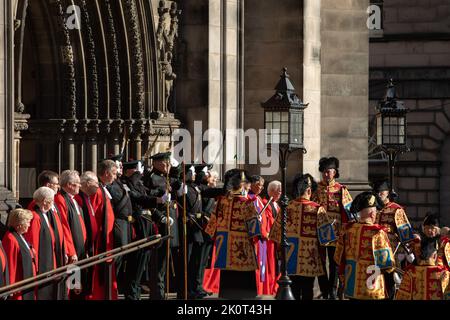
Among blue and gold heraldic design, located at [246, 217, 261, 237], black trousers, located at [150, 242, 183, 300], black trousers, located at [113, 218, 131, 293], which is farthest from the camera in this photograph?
blue and gold heraldic design, located at [246, 217, 261, 237]

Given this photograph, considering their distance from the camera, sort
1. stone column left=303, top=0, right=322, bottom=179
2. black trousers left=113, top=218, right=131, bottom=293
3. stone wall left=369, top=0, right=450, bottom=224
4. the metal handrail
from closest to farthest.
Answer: the metal handrail, black trousers left=113, top=218, right=131, bottom=293, stone column left=303, top=0, right=322, bottom=179, stone wall left=369, top=0, right=450, bottom=224

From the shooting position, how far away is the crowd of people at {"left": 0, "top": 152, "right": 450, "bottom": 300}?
2094 centimetres

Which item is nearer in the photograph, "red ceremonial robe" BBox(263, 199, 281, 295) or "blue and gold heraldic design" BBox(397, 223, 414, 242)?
"blue and gold heraldic design" BBox(397, 223, 414, 242)

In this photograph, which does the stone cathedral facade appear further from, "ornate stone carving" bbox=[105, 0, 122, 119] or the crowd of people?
the crowd of people

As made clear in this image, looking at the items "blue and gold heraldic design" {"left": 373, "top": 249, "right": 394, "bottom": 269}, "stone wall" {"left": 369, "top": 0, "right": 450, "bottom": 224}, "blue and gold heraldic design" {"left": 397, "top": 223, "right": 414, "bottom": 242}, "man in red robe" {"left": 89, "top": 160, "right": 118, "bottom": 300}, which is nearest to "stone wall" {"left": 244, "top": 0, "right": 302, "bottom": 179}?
"blue and gold heraldic design" {"left": 397, "top": 223, "right": 414, "bottom": 242}

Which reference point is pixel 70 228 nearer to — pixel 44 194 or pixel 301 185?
pixel 44 194

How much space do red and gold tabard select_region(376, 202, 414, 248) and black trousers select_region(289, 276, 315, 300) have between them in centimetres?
107

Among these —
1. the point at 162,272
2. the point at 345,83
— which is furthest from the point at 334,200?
the point at 345,83

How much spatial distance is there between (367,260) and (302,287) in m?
2.46

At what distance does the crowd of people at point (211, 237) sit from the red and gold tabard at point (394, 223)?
19 mm

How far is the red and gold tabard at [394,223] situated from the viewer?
78.8ft

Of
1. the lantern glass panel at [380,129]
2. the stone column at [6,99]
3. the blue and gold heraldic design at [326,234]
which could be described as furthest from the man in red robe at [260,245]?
the stone column at [6,99]

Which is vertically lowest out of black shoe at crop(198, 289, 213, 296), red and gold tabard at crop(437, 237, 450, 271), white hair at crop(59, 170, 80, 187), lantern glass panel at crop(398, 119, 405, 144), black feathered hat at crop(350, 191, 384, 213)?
black shoe at crop(198, 289, 213, 296)

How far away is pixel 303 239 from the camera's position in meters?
24.1
